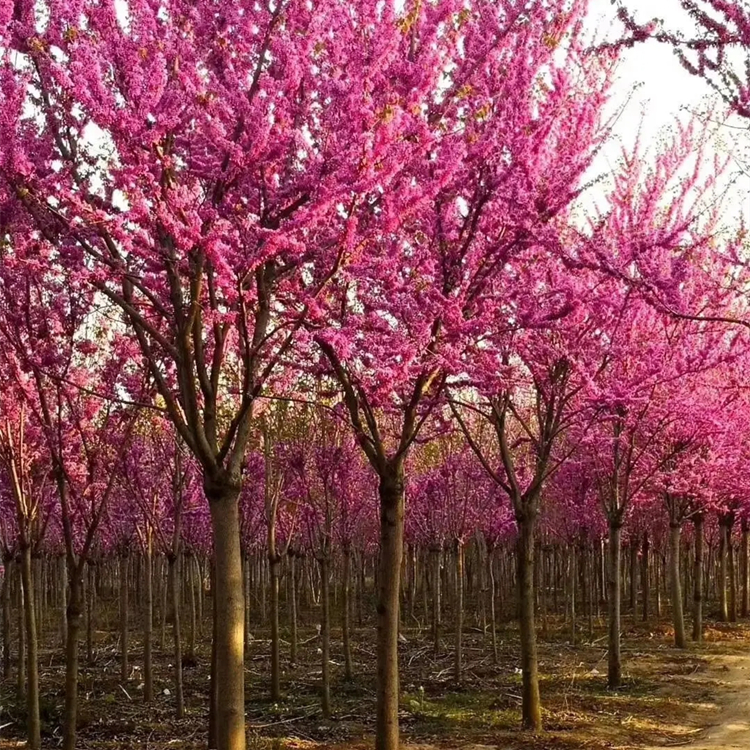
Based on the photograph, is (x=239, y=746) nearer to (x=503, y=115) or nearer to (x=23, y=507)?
(x=23, y=507)

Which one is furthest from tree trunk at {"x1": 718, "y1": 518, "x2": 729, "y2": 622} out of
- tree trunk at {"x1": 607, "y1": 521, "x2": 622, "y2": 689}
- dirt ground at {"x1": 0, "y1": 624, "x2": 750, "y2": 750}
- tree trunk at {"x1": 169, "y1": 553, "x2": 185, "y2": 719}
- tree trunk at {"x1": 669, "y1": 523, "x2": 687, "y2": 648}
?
tree trunk at {"x1": 169, "y1": 553, "x2": 185, "y2": 719}

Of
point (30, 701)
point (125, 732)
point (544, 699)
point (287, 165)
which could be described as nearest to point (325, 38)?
point (287, 165)

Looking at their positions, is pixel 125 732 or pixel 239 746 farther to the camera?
pixel 125 732

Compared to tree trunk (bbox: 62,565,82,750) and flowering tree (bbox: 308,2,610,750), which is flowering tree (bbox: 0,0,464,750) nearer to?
flowering tree (bbox: 308,2,610,750)

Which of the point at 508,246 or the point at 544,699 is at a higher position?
the point at 508,246

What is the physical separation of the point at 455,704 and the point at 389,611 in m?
5.47

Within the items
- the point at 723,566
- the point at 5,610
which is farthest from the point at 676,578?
the point at 5,610

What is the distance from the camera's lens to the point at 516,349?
937 cm

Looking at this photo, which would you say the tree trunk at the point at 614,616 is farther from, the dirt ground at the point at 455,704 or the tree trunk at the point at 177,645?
the tree trunk at the point at 177,645

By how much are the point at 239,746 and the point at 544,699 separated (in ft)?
25.7

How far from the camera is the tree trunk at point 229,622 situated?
5434mm

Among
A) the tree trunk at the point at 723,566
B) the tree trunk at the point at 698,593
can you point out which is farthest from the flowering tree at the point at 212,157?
the tree trunk at the point at 723,566

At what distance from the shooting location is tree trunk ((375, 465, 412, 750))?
23.8 feet

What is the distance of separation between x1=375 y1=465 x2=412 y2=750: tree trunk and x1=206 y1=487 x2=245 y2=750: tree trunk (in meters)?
1.96
